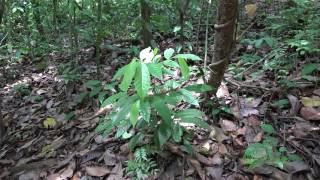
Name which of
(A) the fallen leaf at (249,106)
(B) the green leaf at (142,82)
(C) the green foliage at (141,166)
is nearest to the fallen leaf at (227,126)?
(A) the fallen leaf at (249,106)

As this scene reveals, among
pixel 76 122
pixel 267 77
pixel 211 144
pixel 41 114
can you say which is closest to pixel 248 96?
pixel 267 77

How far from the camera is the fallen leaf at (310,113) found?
2864 millimetres

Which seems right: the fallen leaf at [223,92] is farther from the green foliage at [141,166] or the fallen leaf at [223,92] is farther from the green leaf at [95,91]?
the green leaf at [95,91]

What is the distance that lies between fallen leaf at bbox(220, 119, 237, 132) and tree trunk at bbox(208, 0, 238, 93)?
0.99 feet

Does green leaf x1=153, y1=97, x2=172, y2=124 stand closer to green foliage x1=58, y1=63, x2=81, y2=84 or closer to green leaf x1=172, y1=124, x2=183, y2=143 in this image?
green leaf x1=172, y1=124, x2=183, y2=143

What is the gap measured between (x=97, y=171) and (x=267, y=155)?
1290 mm

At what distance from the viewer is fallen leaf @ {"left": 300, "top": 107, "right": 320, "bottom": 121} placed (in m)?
2.86

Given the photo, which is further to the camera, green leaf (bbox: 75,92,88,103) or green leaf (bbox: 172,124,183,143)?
green leaf (bbox: 75,92,88,103)

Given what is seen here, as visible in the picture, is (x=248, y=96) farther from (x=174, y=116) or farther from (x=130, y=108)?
(x=130, y=108)

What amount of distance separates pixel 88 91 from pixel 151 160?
1.64m

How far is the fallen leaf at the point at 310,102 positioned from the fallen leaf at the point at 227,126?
0.59m

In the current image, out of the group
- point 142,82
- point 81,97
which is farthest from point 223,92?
point 81,97

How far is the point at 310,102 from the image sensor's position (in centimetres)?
301

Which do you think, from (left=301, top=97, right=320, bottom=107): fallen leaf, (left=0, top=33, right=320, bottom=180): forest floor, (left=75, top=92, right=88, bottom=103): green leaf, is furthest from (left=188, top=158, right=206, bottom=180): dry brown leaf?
(left=75, top=92, right=88, bottom=103): green leaf
